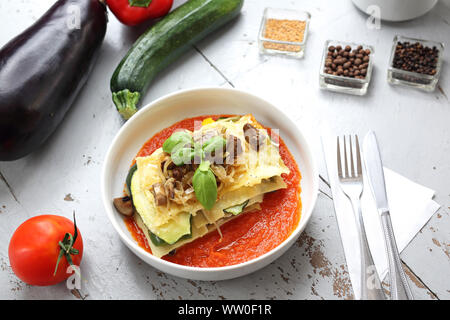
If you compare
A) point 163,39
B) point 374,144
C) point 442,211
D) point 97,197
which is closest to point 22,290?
point 97,197

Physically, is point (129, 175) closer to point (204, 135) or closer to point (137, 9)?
point (204, 135)

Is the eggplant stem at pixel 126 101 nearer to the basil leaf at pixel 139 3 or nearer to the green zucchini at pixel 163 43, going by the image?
the green zucchini at pixel 163 43

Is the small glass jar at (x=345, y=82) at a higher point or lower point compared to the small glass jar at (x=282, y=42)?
lower

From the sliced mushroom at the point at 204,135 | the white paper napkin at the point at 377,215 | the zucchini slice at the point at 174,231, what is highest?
the sliced mushroom at the point at 204,135

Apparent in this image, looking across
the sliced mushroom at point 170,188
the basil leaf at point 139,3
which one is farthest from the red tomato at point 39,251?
the basil leaf at point 139,3

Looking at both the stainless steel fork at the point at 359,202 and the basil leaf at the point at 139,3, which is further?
the basil leaf at the point at 139,3

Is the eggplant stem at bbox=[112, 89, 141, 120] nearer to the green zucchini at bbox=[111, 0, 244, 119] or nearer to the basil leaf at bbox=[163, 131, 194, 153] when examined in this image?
the green zucchini at bbox=[111, 0, 244, 119]

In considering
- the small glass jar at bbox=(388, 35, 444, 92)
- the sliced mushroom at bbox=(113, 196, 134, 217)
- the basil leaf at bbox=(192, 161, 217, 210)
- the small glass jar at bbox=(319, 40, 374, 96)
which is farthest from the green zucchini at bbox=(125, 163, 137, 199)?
the small glass jar at bbox=(388, 35, 444, 92)
